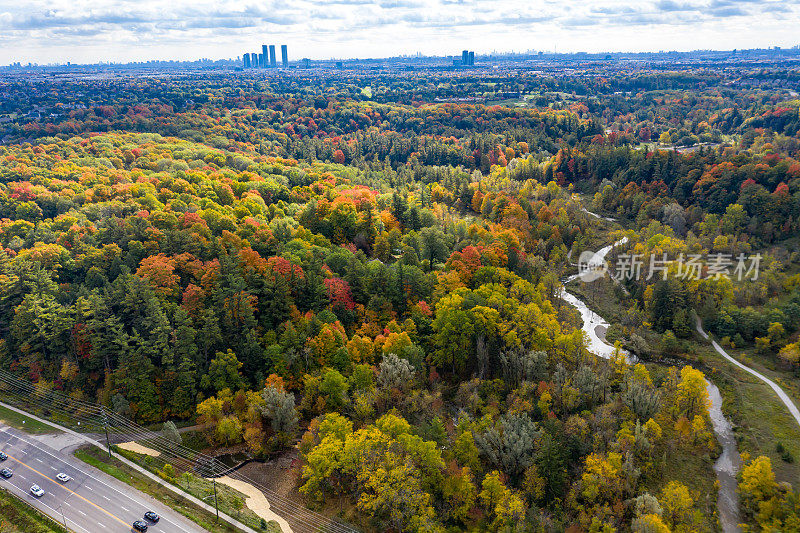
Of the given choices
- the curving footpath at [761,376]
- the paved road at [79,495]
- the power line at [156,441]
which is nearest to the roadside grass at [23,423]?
the power line at [156,441]

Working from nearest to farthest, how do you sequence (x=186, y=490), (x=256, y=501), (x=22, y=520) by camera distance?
(x=22, y=520) < (x=186, y=490) < (x=256, y=501)

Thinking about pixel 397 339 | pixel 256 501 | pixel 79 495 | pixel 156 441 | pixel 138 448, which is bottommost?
pixel 256 501

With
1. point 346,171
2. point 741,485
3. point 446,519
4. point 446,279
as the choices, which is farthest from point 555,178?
point 446,519

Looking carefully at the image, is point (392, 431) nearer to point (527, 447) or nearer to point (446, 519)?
point (446, 519)

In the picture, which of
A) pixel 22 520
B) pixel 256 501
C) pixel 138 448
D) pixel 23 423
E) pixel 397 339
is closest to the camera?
pixel 22 520

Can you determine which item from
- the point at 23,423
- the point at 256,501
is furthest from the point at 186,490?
the point at 23,423

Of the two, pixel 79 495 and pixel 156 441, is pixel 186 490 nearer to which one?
pixel 79 495

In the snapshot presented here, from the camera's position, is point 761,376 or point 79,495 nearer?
point 79,495

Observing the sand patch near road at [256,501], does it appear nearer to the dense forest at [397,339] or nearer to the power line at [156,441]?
the power line at [156,441]

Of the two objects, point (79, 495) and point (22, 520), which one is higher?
point (22, 520)
